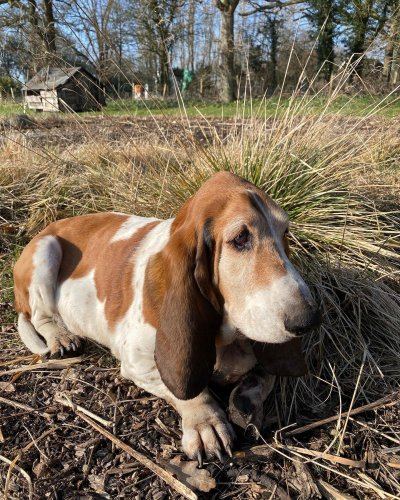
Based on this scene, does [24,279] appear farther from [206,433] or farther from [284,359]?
[284,359]

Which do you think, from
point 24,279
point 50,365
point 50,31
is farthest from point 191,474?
point 50,31

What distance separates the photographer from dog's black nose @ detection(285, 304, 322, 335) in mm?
1804

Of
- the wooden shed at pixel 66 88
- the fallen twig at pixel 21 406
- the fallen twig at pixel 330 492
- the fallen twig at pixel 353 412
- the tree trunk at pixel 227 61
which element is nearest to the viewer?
the fallen twig at pixel 330 492

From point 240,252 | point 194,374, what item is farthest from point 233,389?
point 240,252

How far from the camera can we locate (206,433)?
6.91 feet

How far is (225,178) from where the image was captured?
2.28 m

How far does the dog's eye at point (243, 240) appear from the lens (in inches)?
80.2

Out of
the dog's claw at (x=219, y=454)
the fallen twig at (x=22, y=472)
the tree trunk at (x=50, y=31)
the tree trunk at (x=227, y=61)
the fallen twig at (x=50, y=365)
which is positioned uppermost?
the tree trunk at (x=227, y=61)

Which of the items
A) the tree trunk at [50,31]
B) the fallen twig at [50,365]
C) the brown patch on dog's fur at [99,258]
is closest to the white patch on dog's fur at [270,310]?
the brown patch on dog's fur at [99,258]

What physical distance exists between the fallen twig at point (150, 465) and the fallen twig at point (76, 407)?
0.02m

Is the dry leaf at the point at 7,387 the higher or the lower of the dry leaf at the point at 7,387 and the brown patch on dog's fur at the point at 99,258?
the lower

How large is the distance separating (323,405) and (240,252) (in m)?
0.94

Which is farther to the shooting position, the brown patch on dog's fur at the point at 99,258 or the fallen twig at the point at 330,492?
the brown patch on dog's fur at the point at 99,258

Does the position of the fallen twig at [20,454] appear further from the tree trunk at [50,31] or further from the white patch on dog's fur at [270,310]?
the tree trunk at [50,31]
